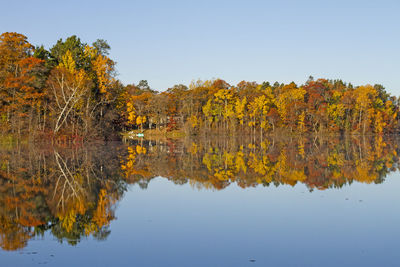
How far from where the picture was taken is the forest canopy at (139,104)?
3781 cm

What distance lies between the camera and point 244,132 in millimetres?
71688

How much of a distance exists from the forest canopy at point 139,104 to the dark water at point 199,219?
79.3ft

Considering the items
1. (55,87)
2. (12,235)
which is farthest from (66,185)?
(55,87)

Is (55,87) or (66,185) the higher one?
(55,87)

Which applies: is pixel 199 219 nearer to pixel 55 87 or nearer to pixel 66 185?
pixel 66 185

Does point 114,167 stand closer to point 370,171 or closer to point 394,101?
point 370,171

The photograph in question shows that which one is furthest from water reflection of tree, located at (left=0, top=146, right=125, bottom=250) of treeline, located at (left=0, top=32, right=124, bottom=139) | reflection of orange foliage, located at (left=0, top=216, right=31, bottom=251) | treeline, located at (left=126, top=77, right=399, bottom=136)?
treeline, located at (left=126, top=77, right=399, bottom=136)

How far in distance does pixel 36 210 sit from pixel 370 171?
14.3m

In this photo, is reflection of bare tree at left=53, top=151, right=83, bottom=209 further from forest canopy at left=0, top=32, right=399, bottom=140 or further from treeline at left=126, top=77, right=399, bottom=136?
treeline at left=126, top=77, right=399, bottom=136

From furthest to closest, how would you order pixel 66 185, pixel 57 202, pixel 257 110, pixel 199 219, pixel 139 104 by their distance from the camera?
pixel 139 104 < pixel 257 110 < pixel 66 185 < pixel 57 202 < pixel 199 219

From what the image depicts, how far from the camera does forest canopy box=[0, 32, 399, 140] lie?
37.8 meters

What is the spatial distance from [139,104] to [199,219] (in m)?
66.5

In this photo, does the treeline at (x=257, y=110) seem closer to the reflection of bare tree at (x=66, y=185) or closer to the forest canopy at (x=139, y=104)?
the forest canopy at (x=139, y=104)

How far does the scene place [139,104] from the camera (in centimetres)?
7375
